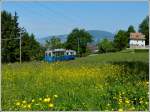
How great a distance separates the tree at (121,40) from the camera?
9265 centimetres

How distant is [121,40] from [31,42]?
3048 centimetres

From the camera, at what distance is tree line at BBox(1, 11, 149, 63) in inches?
1951

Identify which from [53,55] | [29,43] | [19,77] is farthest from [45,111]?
[29,43]

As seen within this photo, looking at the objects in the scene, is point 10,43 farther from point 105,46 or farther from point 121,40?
point 105,46

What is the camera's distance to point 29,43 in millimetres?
67688

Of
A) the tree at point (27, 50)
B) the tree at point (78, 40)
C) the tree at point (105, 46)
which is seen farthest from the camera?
the tree at point (105, 46)

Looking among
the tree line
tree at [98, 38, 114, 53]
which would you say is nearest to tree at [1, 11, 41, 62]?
the tree line

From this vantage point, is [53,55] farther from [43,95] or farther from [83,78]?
[43,95]

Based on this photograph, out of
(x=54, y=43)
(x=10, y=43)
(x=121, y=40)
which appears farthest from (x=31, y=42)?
(x=121, y=40)

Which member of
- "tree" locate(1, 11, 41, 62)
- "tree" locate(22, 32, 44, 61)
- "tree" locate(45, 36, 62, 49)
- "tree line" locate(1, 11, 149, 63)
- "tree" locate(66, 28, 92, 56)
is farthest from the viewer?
"tree" locate(45, 36, 62, 49)

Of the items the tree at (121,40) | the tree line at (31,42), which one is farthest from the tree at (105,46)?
the tree at (121,40)

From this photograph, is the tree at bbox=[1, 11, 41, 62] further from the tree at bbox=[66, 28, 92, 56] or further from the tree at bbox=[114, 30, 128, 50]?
the tree at bbox=[114, 30, 128, 50]

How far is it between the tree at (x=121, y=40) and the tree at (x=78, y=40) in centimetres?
705

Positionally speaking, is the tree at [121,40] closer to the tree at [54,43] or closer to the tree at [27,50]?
the tree at [54,43]
